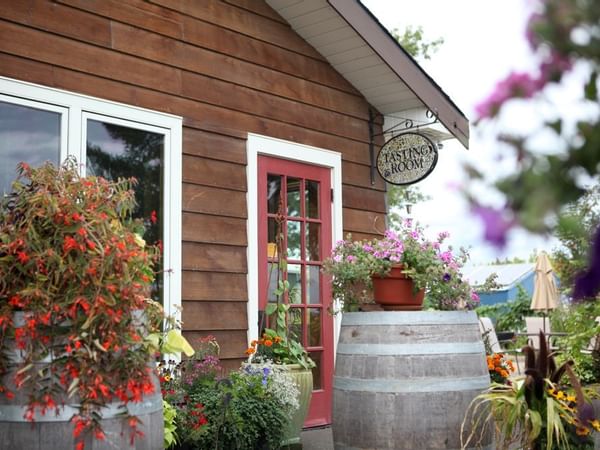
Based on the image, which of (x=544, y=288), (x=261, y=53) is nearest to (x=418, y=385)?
(x=261, y=53)

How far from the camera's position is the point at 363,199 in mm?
5977

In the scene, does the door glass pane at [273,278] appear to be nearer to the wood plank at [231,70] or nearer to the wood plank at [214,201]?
the wood plank at [214,201]

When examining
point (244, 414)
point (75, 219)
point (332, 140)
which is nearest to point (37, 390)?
point (75, 219)

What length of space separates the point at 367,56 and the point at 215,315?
7.84 ft

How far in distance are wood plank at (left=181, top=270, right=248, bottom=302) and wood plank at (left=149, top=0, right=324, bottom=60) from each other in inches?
69.8

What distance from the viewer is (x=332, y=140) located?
576 centimetres

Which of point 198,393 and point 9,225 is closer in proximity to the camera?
point 9,225

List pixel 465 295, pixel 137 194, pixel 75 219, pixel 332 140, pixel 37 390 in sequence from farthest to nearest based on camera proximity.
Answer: pixel 332 140 → pixel 137 194 → pixel 465 295 → pixel 75 219 → pixel 37 390

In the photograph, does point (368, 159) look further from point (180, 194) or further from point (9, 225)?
point (9, 225)

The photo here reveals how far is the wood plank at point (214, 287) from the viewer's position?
4562 mm

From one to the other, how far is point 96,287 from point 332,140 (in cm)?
362

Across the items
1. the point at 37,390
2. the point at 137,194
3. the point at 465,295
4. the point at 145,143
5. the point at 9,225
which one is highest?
the point at 145,143

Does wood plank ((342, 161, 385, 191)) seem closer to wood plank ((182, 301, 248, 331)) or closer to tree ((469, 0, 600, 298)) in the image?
wood plank ((182, 301, 248, 331))

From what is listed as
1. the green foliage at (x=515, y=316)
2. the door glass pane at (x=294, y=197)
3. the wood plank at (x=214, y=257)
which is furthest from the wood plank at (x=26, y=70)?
the green foliage at (x=515, y=316)
